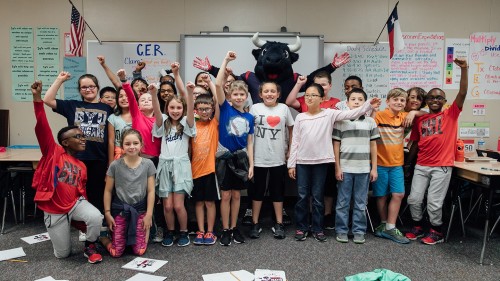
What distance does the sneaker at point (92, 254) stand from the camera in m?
2.52

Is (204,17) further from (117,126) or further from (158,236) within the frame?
(158,236)

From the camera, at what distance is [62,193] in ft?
8.49

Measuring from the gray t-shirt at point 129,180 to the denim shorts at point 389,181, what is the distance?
193 cm

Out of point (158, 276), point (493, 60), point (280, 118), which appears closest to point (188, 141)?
point (280, 118)

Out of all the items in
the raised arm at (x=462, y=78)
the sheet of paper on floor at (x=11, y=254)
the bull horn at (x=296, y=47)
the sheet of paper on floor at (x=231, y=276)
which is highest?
the bull horn at (x=296, y=47)

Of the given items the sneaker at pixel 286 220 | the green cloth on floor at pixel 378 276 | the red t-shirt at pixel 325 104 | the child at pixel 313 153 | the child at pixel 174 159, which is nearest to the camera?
the green cloth on floor at pixel 378 276

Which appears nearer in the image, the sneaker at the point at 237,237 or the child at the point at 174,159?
the child at the point at 174,159

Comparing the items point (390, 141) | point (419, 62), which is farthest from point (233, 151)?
point (419, 62)

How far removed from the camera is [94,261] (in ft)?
8.23

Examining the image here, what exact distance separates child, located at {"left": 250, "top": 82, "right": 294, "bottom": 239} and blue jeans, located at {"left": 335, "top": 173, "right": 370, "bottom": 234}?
50 cm

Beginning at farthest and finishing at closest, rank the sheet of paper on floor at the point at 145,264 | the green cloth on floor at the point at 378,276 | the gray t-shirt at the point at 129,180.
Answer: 1. the gray t-shirt at the point at 129,180
2. the sheet of paper on floor at the point at 145,264
3. the green cloth on floor at the point at 378,276

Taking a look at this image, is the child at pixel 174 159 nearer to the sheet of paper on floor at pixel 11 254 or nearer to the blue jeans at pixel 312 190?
the blue jeans at pixel 312 190

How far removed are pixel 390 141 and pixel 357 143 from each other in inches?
14.3

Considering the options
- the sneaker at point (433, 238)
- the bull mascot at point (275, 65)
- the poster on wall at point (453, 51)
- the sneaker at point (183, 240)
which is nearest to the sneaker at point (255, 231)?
the sneaker at point (183, 240)
